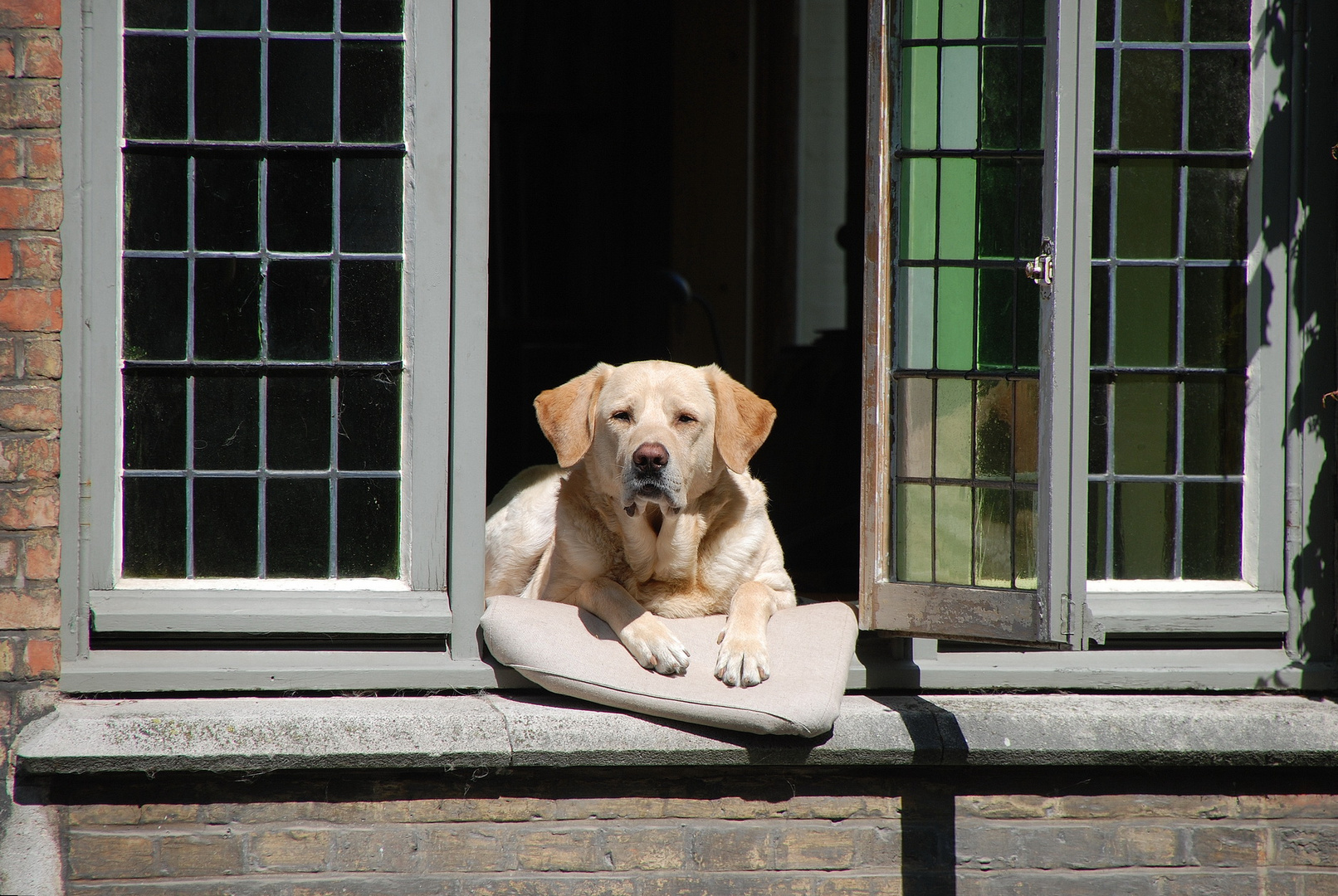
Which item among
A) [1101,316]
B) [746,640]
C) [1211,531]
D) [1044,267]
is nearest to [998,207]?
[1044,267]

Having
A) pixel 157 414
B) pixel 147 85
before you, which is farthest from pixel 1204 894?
pixel 147 85

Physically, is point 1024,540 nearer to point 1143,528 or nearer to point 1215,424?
point 1143,528

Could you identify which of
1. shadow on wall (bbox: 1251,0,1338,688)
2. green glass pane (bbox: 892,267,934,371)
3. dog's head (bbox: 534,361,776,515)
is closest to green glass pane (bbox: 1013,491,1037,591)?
green glass pane (bbox: 892,267,934,371)

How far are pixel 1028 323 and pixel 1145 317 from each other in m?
0.68

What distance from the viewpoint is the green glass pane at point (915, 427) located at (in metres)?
3.22

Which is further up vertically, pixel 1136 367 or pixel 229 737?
pixel 1136 367

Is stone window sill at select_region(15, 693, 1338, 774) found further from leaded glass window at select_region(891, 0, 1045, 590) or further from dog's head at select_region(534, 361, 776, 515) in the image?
dog's head at select_region(534, 361, 776, 515)

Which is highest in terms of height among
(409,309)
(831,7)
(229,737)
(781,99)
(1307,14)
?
(831,7)

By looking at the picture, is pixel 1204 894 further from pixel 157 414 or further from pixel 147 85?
pixel 147 85

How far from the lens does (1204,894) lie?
3.29m

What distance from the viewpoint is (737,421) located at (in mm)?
3500

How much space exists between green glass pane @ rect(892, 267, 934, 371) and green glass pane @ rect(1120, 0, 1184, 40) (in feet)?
3.45

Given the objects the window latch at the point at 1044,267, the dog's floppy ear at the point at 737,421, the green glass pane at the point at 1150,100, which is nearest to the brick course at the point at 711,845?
the dog's floppy ear at the point at 737,421

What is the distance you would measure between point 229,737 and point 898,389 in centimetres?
219
